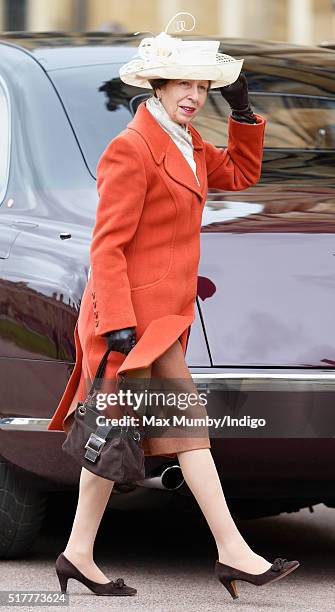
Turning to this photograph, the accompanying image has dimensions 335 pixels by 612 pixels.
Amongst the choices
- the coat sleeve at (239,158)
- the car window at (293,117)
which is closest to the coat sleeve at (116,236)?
the coat sleeve at (239,158)

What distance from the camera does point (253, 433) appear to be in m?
4.77

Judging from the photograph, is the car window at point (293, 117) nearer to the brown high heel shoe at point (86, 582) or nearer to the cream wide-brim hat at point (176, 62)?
the cream wide-brim hat at point (176, 62)

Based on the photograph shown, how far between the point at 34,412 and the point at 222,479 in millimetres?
596

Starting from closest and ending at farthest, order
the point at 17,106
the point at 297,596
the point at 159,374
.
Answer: the point at 159,374 → the point at 297,596 → the point at 17,106

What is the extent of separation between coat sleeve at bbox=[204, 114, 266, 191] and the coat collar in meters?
0.28

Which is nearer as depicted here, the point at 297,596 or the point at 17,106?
the point at 297,596

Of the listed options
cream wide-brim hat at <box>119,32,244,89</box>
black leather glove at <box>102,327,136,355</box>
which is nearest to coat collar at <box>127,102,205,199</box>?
cream wide-brim hat at <box>119,32,244,89</box>

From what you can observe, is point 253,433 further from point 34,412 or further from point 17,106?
point 17,106

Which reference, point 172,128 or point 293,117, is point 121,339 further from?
point 293,117

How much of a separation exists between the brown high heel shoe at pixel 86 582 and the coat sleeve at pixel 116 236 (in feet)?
2.45

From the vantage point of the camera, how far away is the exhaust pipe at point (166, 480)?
4.88m

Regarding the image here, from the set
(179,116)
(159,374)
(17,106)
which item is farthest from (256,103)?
(159,374)

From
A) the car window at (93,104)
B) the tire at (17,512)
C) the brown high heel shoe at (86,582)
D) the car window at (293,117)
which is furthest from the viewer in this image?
the car window at (293,117)

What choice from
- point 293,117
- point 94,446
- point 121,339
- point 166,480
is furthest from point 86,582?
point 293,117
